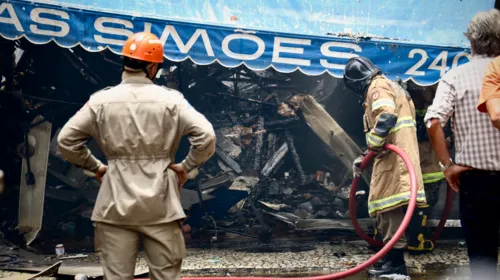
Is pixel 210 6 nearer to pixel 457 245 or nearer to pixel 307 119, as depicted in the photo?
pixel 307 119

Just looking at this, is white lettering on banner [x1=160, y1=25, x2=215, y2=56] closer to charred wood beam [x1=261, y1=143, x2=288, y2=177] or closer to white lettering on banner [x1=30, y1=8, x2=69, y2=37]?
white lettering on banner [x1=30, y1=8, x2=69, y2=37]

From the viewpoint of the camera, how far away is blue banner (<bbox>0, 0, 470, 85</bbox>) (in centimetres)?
582

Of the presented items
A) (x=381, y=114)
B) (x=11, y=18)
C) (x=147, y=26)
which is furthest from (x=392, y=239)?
(x=11, y=18)

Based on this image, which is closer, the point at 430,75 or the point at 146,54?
the point at 146,54

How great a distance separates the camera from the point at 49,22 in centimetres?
584

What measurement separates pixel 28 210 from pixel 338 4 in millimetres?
4665

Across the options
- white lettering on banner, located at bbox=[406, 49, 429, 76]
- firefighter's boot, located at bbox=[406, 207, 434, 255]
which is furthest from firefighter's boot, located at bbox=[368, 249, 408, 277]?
white lettering on banner, located at bbox=[406, 49, 429, 76]

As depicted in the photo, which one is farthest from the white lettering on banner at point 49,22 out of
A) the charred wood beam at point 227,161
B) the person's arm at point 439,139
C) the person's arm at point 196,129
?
the person's arm at point 439,139

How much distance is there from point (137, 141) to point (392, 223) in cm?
326

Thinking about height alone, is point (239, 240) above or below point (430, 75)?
below

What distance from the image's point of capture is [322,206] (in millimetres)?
8383

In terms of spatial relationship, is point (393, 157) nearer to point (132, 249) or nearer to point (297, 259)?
point (297, 259)

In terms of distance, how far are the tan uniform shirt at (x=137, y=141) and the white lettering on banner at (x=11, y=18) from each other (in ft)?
9.37

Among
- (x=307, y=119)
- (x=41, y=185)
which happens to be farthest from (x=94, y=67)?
(x=307, y=119)
